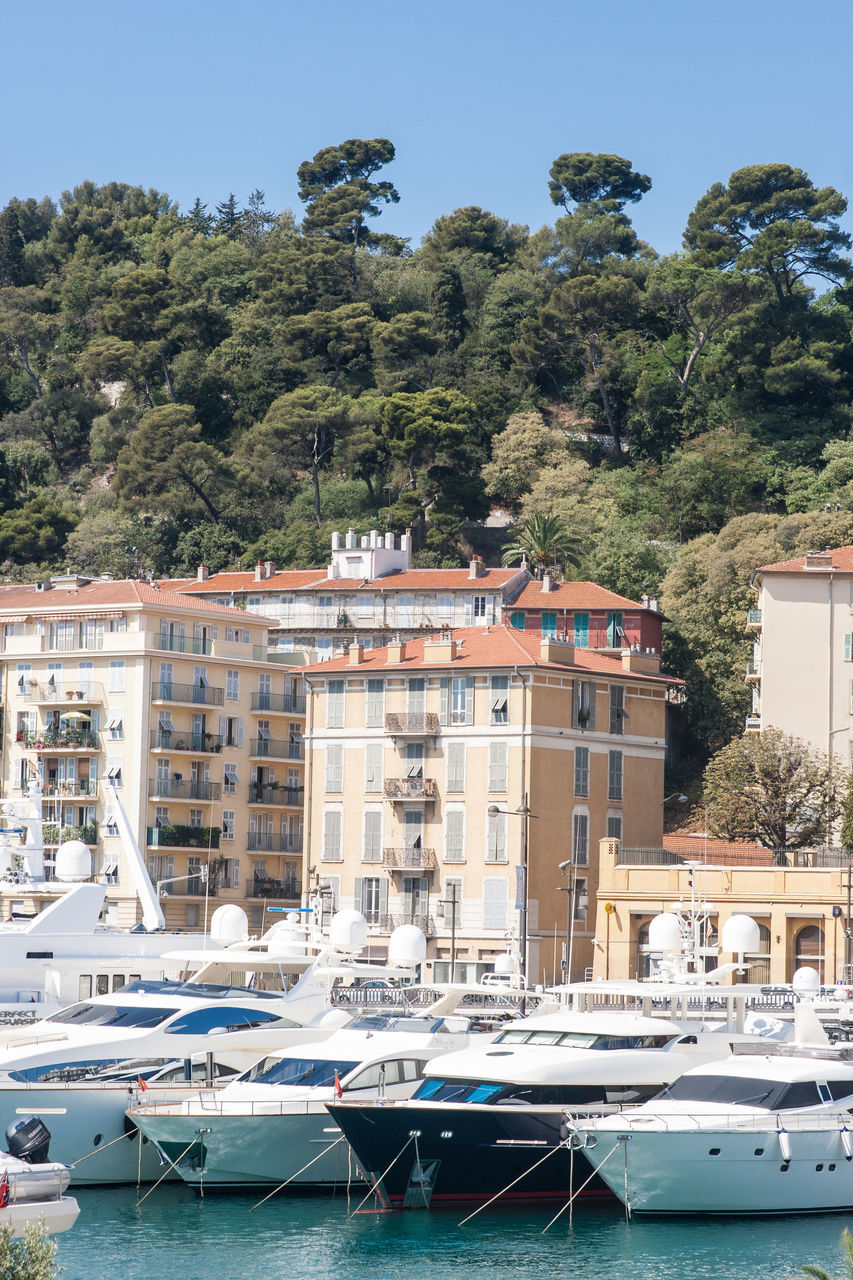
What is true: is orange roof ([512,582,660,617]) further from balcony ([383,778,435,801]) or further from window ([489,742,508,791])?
balcony ([383,778,435,801])

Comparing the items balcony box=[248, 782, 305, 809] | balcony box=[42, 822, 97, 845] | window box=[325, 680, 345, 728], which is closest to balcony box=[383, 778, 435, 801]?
window box=[325, 680, 345, 728]

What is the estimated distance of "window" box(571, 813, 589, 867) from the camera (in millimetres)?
65750

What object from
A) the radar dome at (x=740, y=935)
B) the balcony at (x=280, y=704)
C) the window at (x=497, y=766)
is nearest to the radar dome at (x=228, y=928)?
the radar dome at (x=740, y=935)

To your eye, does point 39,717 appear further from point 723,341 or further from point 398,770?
point 723,341

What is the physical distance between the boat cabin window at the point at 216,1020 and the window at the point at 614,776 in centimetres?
3028

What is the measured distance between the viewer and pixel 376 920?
6631 cm

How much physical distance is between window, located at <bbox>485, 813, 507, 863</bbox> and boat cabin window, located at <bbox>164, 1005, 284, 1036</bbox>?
25.7m

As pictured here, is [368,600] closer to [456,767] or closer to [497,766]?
[456,767]

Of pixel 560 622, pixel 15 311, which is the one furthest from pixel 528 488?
pixel 15 311

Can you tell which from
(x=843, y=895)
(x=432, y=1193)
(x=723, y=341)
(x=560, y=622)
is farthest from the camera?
(x=723, y=341)

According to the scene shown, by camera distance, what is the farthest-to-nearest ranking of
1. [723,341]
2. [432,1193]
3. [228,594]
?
1. [723,341]
2. [228,594]
3. [432,1193]

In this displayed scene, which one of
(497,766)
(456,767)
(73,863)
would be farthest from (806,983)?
(456,767)

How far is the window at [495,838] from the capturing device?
212 feet

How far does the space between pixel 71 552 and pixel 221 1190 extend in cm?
7150
